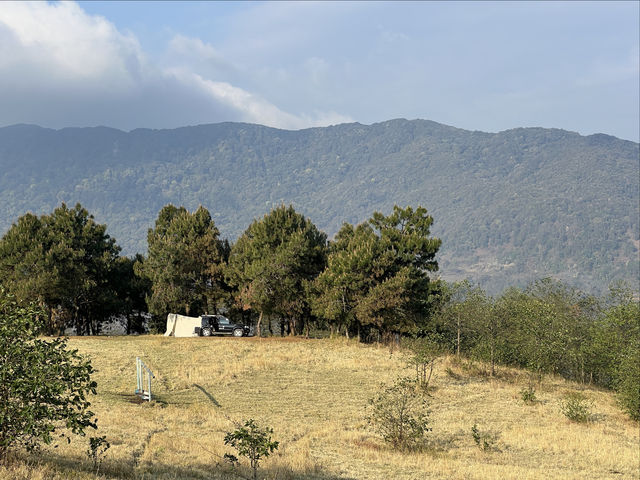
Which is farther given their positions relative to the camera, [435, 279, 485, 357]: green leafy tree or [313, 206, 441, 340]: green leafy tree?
[313, 206, 441, 340]: green leafy tree

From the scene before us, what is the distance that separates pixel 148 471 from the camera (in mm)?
14352

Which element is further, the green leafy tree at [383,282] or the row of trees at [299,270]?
the row of trees at [299,270]

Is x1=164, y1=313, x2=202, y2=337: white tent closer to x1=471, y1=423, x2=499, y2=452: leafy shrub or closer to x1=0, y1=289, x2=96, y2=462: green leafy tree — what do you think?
x1=471, y1=423, x2=499, y2=452: leafy shrub

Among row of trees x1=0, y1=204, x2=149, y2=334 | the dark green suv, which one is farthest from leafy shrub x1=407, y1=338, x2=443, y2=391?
row of trees x1=0, y1=204, x2=149, y2=334

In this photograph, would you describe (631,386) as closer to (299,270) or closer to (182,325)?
(299,270)

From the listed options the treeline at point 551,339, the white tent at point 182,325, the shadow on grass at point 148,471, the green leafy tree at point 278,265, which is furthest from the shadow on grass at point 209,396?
the green leafy tree at point 278,265

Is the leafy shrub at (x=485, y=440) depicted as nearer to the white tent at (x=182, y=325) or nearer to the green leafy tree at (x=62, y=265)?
the white tent at (x=182, y=325)

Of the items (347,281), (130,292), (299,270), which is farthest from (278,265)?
(130,292)

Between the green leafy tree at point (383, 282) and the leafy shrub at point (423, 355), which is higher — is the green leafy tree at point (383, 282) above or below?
above

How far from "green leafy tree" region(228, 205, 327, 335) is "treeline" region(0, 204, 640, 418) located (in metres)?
0.11

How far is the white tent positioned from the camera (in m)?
54.6

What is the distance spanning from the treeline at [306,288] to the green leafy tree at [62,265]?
0.14 metres

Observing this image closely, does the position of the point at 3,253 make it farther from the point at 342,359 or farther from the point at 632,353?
the point at 632,353

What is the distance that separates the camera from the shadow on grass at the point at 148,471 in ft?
40.8
